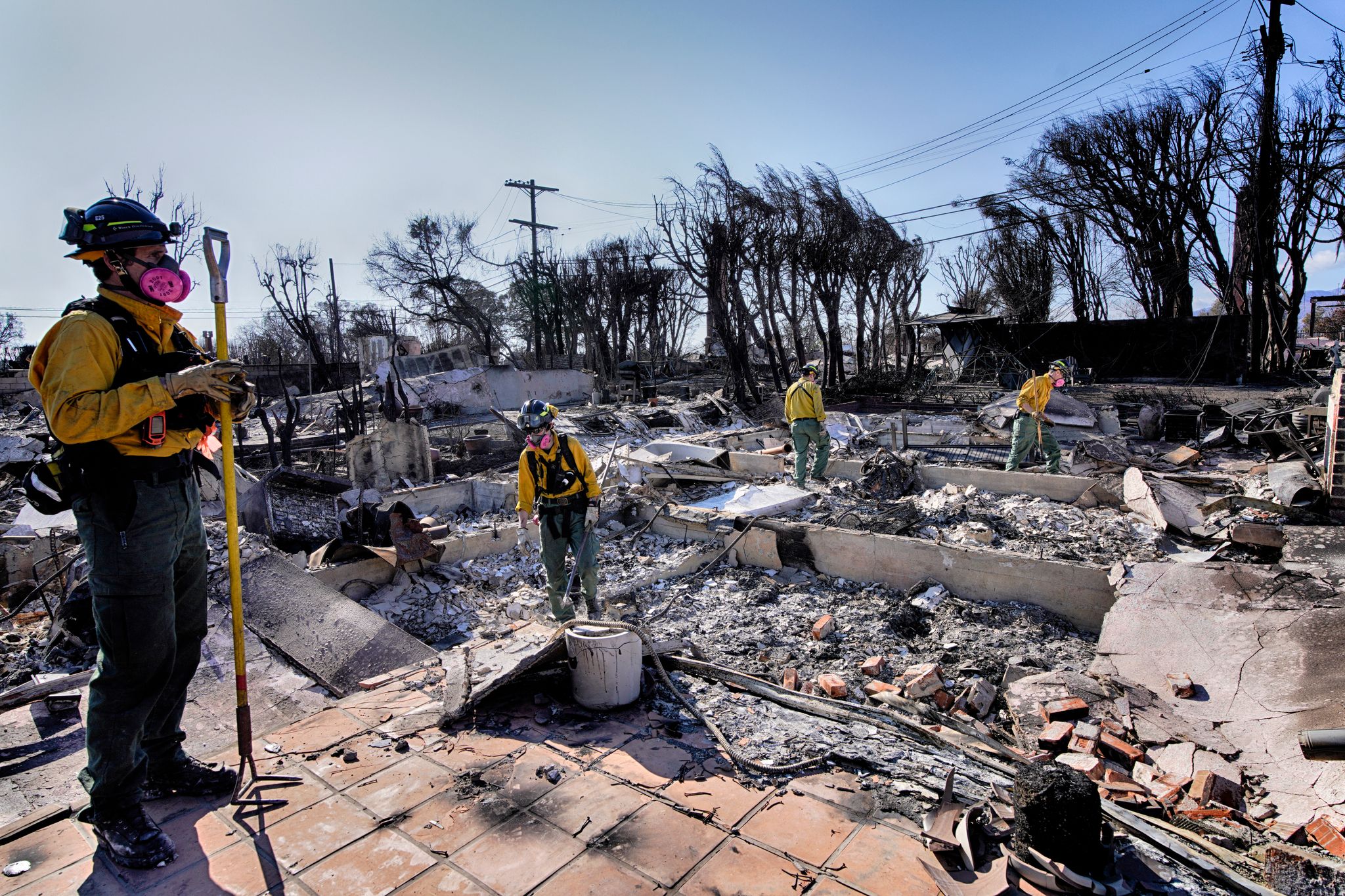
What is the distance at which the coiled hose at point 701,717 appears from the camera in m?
2.72

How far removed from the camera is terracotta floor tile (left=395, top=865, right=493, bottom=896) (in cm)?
209

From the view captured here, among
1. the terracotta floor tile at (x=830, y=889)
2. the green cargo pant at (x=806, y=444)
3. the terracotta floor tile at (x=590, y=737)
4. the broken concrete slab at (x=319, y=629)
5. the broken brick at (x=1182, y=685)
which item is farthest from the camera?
the green cargo pant at (x=806, y=444)

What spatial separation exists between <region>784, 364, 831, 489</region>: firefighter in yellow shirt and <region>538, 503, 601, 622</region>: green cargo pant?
181 inches

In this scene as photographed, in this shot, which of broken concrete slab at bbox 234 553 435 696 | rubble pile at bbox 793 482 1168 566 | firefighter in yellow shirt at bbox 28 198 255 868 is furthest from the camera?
rubble pile at bbox 793 482 1168 566

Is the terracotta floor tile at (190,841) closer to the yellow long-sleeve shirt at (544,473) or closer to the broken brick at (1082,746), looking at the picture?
the yellow long-sleeve shirt at (544,473)

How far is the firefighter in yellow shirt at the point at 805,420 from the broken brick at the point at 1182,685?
567 centimetres

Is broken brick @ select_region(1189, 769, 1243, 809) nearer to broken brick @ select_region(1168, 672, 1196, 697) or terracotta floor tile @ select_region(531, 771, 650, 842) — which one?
broken brick @ select_region(1168, 672, 1196, 697)

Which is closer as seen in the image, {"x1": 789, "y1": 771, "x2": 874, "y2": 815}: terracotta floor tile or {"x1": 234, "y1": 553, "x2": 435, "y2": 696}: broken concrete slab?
{"x1": 789, "y1": 771, "x2": 874, "y2": 815}: terracotta floor tile

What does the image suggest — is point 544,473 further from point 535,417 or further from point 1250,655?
point 1250,655

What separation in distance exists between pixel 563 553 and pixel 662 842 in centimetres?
363

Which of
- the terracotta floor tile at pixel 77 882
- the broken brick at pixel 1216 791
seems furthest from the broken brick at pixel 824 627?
the terracotta floor tile at pixel 77 882

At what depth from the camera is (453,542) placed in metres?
7.55

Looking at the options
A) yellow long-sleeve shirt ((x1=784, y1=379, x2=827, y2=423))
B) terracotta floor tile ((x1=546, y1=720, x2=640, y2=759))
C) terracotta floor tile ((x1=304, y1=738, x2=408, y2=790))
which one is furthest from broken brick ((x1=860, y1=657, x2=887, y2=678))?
yellow long-sleeve shirt ((x1=784, y1=379, x2=827, y2=423))

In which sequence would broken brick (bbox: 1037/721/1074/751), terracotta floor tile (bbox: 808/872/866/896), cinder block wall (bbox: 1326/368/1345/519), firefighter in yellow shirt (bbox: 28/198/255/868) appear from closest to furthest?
terracotta floor tile (bbox: 808/872/866/896) < firefighter in yellow shirt (bbox: 28/198/255/868) < broken brick (bbox: 1037/721/1074/751) < cinder block wall (bbox: 1326/368/1345/519)
